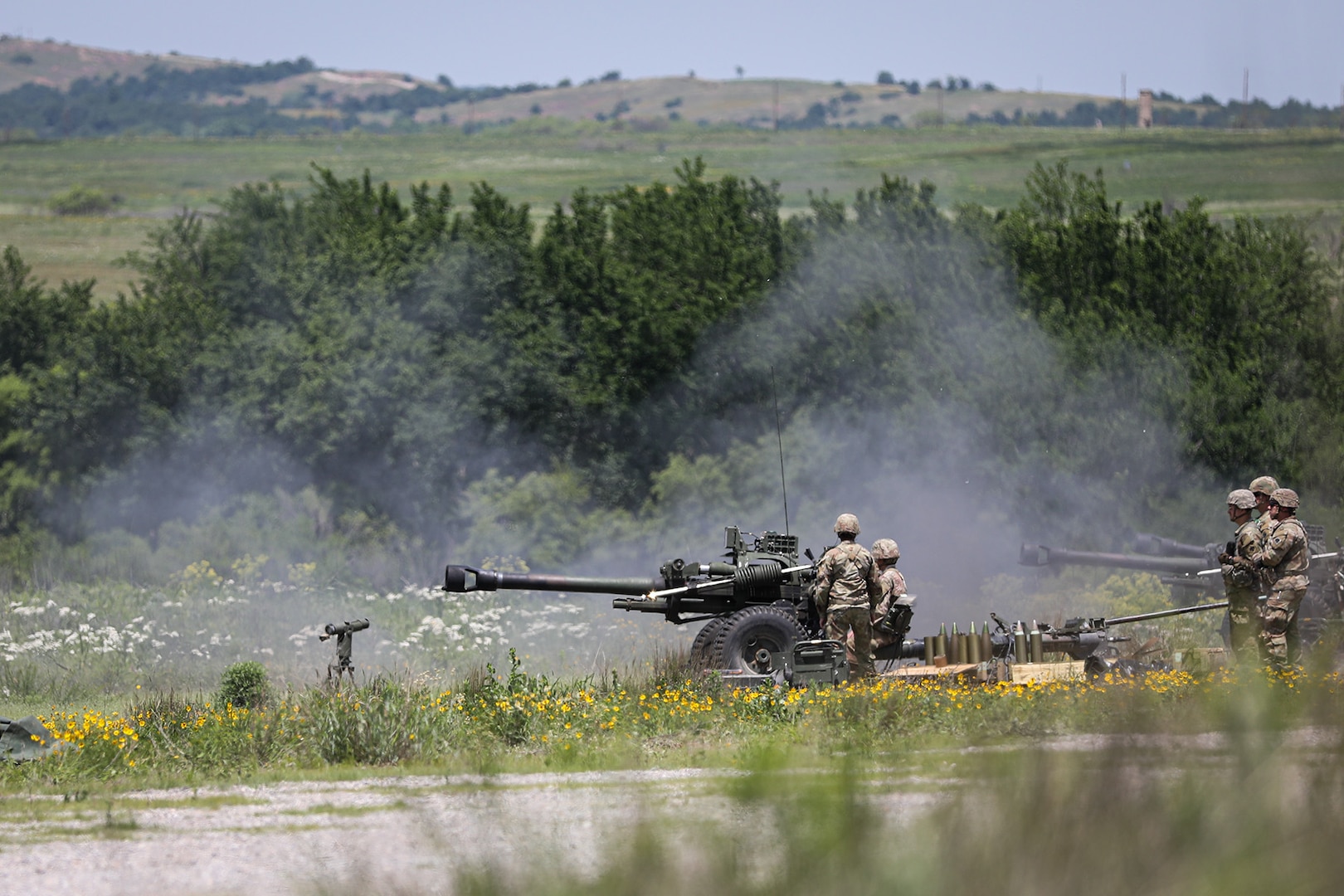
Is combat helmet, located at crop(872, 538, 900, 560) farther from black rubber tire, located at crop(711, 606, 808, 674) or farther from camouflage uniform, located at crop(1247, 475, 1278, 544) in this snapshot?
camouflage uniform, located at crop(1247, 475, 1278, 544)

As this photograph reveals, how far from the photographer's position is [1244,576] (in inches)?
490

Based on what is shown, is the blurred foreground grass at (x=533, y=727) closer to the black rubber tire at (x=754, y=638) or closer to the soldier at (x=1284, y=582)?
the soldier at (x=1284, y=582)

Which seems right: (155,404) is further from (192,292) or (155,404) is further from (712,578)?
(712,578)

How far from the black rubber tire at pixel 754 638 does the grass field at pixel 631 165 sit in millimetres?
49142

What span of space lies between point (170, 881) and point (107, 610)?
59.0ft

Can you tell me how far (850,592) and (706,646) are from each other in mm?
1704

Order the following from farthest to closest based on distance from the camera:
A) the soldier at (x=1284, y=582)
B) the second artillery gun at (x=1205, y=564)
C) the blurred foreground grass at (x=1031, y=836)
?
the second artillery gun at (x=1205, y=564) < the soldier at (x=1284, y=582) < the blurred foreground grass at (x=1031, y=836)

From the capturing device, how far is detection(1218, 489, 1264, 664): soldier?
40.6 feet

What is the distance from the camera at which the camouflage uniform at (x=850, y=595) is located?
1270cm

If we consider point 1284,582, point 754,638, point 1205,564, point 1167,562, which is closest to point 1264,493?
point 1284,582

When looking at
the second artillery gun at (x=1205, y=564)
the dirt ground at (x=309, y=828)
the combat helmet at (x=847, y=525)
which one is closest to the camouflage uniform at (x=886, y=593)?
A: the combat helmet at (x=847, y=525)

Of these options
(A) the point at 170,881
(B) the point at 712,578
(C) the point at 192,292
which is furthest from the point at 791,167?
(A) the point at 170,881

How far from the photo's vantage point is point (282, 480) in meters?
37.3

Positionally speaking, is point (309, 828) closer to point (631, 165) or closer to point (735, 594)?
point (735, 594)
